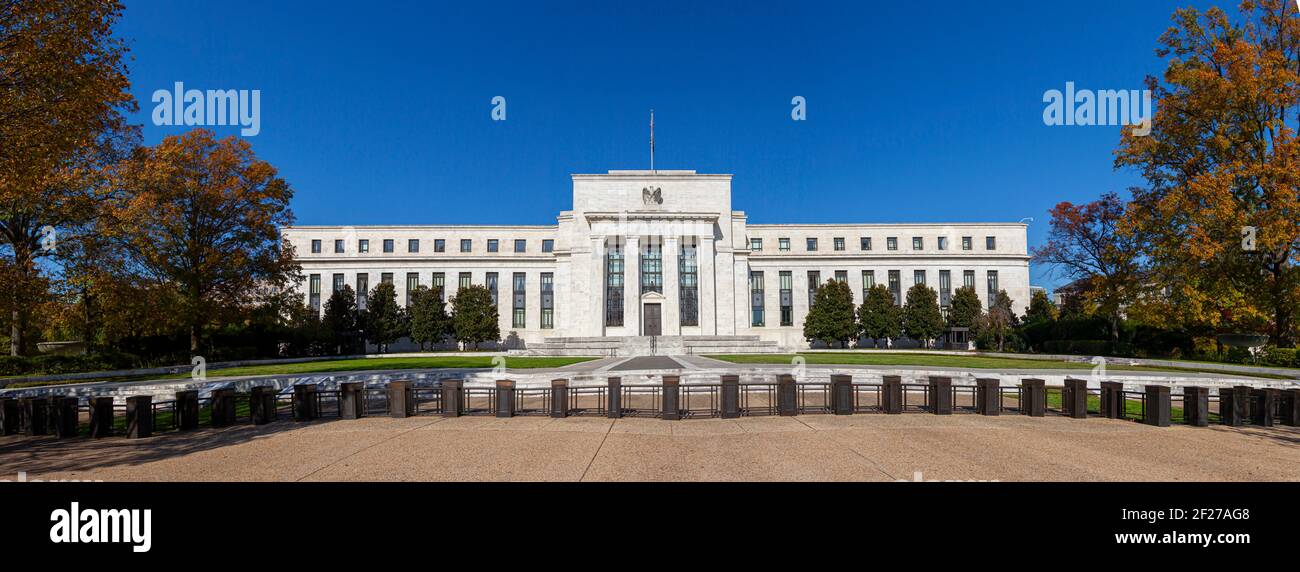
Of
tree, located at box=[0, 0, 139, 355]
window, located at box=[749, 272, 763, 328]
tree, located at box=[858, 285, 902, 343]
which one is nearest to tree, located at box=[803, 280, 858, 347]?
tree, located at box=[858, 285, 902, 343]

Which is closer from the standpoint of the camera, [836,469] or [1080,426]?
[836,469]

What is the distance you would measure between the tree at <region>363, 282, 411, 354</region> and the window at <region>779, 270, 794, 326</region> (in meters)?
39.2

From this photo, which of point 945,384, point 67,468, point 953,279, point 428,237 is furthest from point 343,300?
point 953,279

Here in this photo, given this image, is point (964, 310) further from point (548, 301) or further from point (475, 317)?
point (475, 317)

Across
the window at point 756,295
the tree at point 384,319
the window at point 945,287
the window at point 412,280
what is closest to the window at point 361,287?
the window at point 412,280

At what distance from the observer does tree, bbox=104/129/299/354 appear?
29.9 meters

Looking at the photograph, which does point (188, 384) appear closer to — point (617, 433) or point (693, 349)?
point (617, 433)

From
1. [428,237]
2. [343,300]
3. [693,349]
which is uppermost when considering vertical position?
[428,237]

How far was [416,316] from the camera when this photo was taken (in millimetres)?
58312

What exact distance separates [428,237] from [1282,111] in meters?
67.8

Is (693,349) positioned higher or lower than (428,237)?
lower

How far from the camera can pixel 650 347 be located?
4506 centimetres

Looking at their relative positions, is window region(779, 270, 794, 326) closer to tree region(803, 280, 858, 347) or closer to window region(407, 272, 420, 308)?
tree region(803, 280, 858, 347)

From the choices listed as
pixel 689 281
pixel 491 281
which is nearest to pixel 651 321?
pixel 689 281
